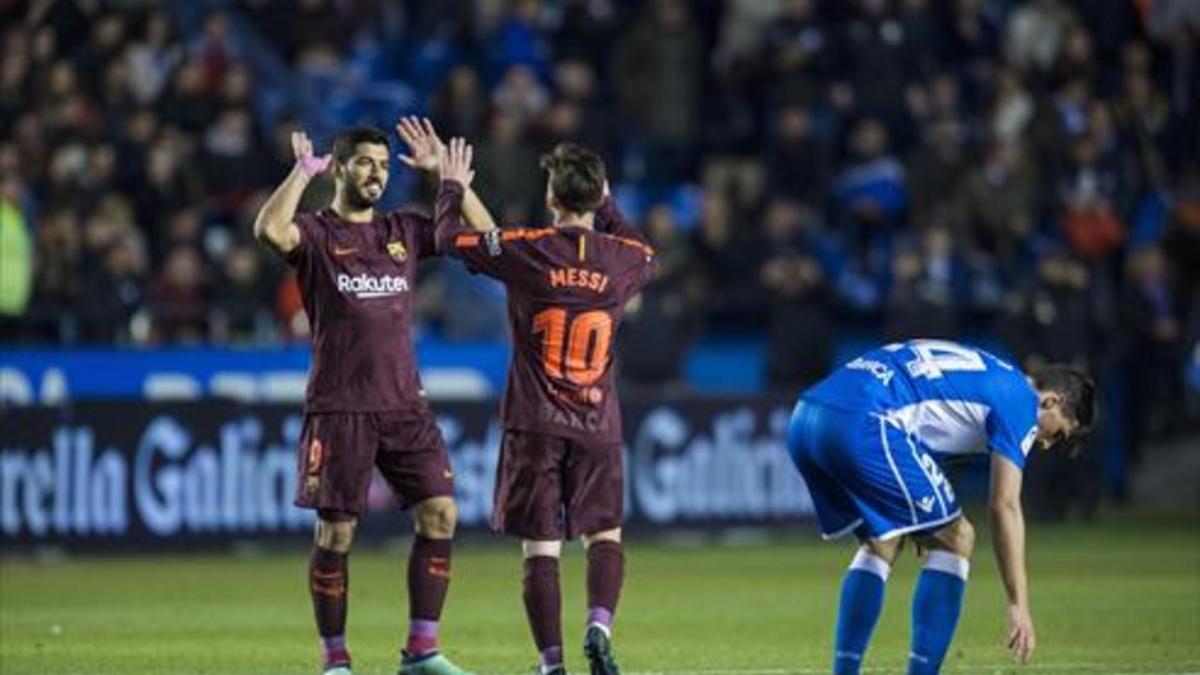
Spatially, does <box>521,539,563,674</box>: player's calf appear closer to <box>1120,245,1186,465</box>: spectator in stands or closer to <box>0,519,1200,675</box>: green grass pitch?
<box>0,519,1200,675</box>: green grass pitch

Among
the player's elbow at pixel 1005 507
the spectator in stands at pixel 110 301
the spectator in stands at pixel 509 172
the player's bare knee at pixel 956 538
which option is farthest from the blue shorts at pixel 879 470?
the spectator in stands at pixel 509 172

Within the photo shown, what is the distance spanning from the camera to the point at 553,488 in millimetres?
12625

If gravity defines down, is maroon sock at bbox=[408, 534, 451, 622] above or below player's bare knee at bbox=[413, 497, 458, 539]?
below

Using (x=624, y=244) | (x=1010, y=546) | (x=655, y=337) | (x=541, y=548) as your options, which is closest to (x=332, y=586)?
(x=541, y=548)

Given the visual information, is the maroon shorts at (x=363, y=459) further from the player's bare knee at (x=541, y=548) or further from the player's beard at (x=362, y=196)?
the player's beard at (x=362, y=196)

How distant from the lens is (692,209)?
1129 inches

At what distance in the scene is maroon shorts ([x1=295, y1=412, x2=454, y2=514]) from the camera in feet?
42.4

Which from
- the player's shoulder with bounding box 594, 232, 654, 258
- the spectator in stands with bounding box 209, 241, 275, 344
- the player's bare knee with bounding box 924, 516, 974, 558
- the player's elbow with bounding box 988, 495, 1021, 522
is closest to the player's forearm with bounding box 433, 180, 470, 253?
the player's shoulder with bounding box 594, 232, 654, 258

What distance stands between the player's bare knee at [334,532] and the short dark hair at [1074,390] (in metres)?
3.27

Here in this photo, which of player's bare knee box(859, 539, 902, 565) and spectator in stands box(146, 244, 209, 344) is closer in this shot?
player's bare knee box(859, 539, 902, 565)

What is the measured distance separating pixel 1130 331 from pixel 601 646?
16.3 m

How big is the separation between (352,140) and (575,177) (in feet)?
3.44

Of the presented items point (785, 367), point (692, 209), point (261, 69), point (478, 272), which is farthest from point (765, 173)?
point (478, 272)

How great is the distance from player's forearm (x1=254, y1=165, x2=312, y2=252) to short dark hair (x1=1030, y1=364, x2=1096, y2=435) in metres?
3.31
